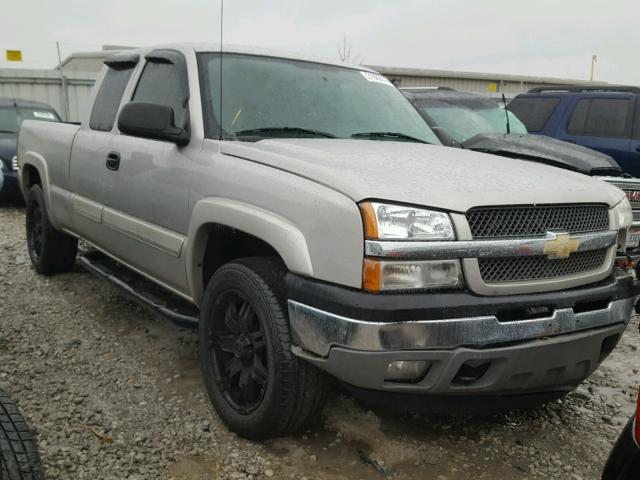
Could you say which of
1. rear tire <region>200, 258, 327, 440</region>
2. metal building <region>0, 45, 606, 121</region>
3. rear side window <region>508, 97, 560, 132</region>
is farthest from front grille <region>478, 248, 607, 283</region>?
metal building <region>0, 45, 606, 121</region>

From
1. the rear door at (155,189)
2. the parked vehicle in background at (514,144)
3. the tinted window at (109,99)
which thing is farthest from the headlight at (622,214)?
the tinted window at (109,99)

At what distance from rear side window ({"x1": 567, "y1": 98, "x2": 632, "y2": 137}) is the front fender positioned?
630cm

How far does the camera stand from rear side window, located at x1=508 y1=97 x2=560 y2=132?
8.26 metres

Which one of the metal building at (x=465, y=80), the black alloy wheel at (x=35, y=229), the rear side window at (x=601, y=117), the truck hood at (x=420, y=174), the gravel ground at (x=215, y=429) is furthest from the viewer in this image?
the metal building at (x=465, y=80)

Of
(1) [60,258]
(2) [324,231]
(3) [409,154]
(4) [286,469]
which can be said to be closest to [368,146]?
(3) [409,154]

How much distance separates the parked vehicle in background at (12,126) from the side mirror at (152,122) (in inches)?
238

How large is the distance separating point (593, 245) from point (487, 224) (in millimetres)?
587

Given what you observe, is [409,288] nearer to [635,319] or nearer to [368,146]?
[368,146]

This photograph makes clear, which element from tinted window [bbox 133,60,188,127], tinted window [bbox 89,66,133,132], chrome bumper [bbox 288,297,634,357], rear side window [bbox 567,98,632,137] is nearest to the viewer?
chrome bumper [bbox 288,297,634,357]

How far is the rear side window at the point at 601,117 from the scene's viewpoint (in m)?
7.81

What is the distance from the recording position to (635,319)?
484 centimetres

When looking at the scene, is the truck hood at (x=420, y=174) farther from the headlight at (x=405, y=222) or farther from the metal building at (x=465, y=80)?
the metal building at (x=465, y=80)

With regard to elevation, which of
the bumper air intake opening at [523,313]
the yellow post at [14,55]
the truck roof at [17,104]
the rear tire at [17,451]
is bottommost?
the rear tire at [17,451]

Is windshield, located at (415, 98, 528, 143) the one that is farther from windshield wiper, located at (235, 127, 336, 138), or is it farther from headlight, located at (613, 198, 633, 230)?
headlight, located at (613, 198, 633, 230)
